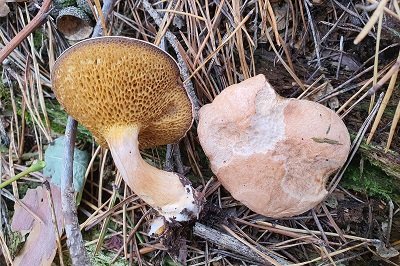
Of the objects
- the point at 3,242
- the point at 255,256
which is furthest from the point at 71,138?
the point at 255,256

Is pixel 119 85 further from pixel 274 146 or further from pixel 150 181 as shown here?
pixel 274 146

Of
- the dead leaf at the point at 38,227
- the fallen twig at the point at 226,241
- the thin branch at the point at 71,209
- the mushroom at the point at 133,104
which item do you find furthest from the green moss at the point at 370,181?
the dead leaf at the point at 38,227

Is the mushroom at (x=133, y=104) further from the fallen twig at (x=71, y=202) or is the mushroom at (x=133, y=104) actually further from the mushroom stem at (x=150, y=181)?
the fallen twig at (x=71, y=202)

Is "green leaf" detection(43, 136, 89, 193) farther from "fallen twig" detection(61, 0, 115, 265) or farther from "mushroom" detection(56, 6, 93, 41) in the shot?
"mushroom" detection(56, 6, 93, 41)

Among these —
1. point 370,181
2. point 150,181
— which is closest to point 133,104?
point 150,181

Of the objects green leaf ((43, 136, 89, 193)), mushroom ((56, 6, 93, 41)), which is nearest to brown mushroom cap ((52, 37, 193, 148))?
green leaf ((43, 136, 89, 193))
